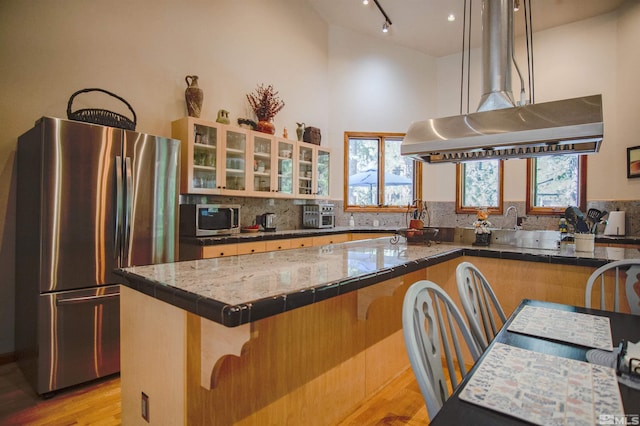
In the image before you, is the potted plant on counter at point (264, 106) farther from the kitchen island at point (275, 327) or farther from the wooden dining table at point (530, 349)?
the wooden dining table at point (530, 349)

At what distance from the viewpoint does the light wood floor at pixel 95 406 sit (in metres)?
1.97

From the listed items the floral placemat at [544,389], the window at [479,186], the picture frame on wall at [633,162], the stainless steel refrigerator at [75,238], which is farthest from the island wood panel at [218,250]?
the picture frame on wall at [633,162]

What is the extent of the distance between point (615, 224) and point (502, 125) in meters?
2.75

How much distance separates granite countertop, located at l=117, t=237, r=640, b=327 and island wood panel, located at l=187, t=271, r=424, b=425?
0.12m

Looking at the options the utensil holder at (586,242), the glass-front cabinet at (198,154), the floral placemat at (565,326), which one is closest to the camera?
the floral placemat at (565,326)

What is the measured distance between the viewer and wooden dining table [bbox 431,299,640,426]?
0.73m

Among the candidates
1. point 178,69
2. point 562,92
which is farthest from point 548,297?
point 178,69

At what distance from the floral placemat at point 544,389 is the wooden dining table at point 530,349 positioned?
15 mm

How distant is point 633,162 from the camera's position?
4.08 metres

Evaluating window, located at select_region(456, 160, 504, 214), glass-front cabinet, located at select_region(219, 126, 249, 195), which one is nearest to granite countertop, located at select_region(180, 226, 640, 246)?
glass-front cabinet, located at select_region(219, 126, 249, 195)

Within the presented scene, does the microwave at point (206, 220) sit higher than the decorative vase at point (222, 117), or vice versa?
the decorative vase at point (222, 117)

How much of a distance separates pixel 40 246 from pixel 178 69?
7.36 ft

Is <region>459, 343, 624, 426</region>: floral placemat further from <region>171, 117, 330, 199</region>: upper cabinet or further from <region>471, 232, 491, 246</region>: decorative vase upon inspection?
<region>171, 117, 330, 199</region>: upper cabinet

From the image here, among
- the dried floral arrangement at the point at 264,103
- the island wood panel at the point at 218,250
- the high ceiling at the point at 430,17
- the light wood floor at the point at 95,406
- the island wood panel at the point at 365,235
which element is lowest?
the light wood floor at the point at 95,406
